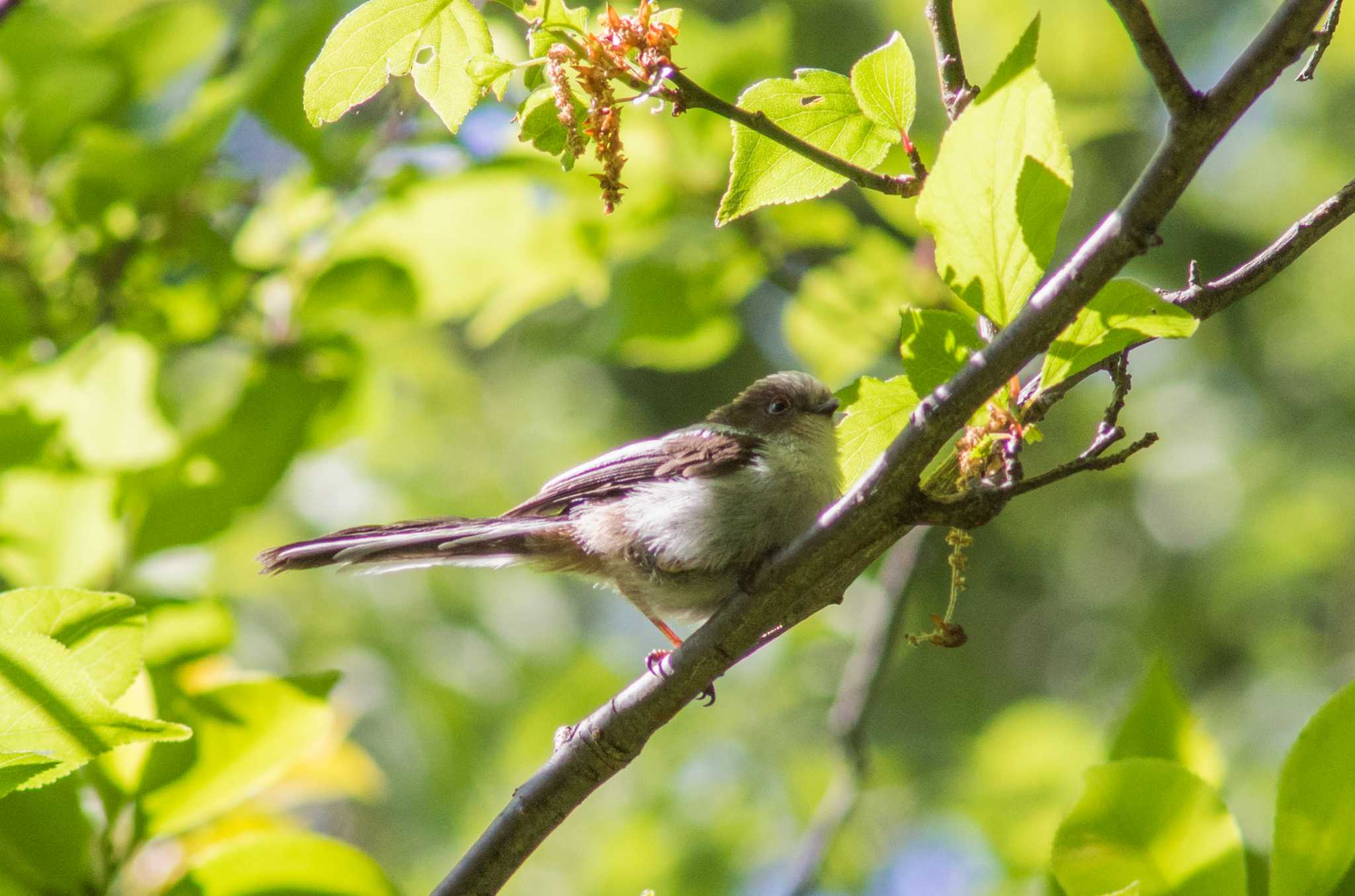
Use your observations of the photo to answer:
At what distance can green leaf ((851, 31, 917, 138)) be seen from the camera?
2.01 m

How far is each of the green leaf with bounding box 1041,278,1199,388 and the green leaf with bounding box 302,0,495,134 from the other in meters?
1.02

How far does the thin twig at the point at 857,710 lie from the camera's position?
4188mm

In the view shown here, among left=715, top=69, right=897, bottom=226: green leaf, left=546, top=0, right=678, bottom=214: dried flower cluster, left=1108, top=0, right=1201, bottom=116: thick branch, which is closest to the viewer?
left=1108, top=0, right=1201, bottom=116: thick branch

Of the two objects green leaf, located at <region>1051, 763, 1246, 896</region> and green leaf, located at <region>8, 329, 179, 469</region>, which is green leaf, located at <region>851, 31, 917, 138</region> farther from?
green leaf, located at <region>8, 329, 179, 469</region>

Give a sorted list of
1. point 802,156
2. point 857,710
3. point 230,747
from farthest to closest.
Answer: point 857,710 → point 230,747 → point 802,156

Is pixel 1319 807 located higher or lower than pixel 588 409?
lower

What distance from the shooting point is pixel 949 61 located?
206cm

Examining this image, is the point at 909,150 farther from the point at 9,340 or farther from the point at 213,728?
the point at 9,340

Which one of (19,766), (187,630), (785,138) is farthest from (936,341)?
(187,630)

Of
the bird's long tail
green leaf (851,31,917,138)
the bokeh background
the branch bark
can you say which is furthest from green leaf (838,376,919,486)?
the bird's long tail

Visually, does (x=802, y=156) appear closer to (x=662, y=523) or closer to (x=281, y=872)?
(x=281, y=872)

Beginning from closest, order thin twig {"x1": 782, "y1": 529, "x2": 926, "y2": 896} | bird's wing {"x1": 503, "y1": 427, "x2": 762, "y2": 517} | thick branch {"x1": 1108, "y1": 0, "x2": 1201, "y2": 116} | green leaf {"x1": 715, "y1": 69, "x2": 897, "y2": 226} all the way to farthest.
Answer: thick branch {"x1": 1108, "y1": 0, "x2": 1201, "y2": 116}, green leaf {"x1": 715, "y1": 69, "x2": 897, "y2": 226}, bird's wing {"x1": 503, "y1": 427, "x2": 762, "y2": 517}, thin twig {"x1": 782, "y1": 529, "x2": 926, "y2": 896}

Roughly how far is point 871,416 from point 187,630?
202 centimetres

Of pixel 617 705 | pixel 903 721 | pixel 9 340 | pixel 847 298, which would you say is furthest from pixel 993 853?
pixel 903 721
